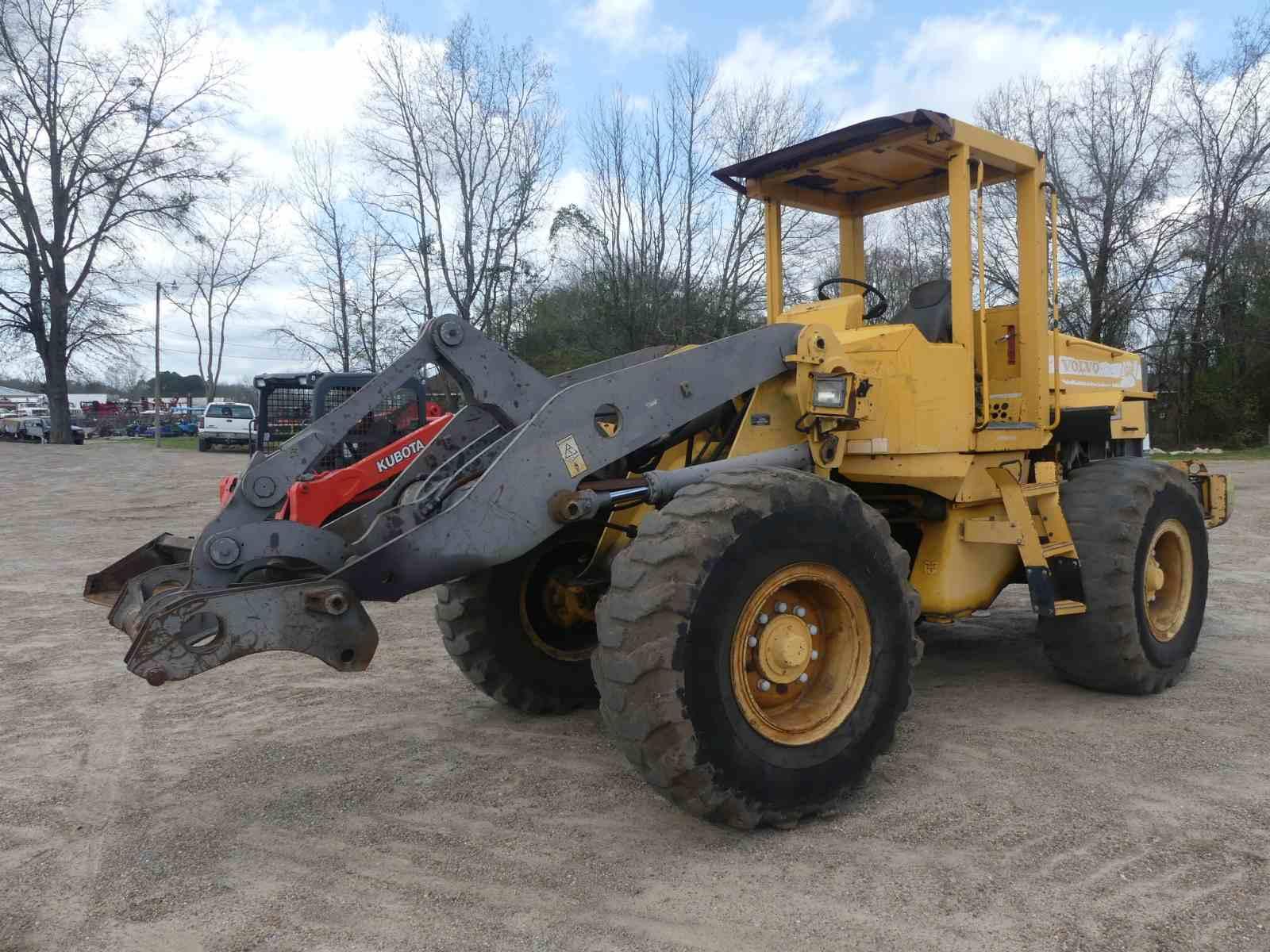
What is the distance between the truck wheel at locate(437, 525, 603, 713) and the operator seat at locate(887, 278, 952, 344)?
2165 mm

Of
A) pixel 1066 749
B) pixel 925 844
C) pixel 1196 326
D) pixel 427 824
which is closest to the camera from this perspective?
pixel 925 844

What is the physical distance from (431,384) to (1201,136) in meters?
26.8

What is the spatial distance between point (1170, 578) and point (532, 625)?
3772mm

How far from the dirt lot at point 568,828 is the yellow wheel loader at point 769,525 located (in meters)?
0.32

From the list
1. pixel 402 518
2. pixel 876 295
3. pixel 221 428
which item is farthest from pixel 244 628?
pixel 221 428

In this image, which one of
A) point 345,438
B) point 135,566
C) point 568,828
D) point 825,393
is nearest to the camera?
point 568,828

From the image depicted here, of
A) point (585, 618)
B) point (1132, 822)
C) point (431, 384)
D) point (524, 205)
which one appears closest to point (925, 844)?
point (1132, 822)

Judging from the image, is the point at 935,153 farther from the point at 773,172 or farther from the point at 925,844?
the point at 925,844

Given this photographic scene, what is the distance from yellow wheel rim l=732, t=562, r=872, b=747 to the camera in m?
3.50

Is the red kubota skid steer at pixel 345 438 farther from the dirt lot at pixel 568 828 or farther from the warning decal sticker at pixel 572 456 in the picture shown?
the dirt lot at pixel 568 828

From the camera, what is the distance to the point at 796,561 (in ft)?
11.6

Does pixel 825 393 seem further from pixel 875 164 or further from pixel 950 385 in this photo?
pixel 875 164

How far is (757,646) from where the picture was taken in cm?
359

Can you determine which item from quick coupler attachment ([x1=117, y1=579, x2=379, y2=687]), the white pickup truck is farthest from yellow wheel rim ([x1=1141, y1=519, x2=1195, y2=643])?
the white pickup truck
